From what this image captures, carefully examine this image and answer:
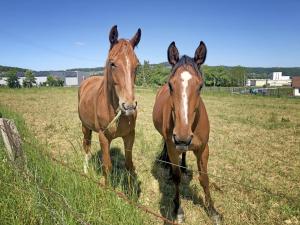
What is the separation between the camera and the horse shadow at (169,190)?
14.8 feet

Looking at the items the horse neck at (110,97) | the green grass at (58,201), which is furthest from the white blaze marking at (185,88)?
the horse neck at (110,97)

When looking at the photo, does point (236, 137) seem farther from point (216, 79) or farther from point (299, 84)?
point (216, 79)

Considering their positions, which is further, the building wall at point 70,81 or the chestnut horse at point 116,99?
the building wall at point 70,81

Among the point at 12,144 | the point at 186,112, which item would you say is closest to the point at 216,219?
the point at 186,112

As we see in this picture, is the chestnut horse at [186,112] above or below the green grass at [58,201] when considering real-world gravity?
above

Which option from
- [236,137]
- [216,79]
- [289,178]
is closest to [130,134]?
[289,178]

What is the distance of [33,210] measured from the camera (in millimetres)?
2852

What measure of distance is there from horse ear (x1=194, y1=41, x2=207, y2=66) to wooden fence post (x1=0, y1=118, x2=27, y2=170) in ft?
8.62

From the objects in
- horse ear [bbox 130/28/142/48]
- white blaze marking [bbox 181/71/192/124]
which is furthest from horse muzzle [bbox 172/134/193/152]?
horse ear [bbox 130/28/142/48]

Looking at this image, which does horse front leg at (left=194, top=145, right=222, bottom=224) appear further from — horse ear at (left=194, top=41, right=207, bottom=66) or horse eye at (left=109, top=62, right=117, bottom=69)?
horse eye at (left=109, top=62, right=117, bottom=69)

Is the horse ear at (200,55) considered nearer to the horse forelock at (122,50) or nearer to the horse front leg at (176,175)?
the horse forelock at (122,50)

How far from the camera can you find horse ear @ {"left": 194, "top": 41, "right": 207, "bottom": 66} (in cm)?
342

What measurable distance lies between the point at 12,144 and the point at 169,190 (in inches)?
113

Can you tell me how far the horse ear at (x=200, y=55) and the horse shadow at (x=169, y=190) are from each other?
2354 mm
